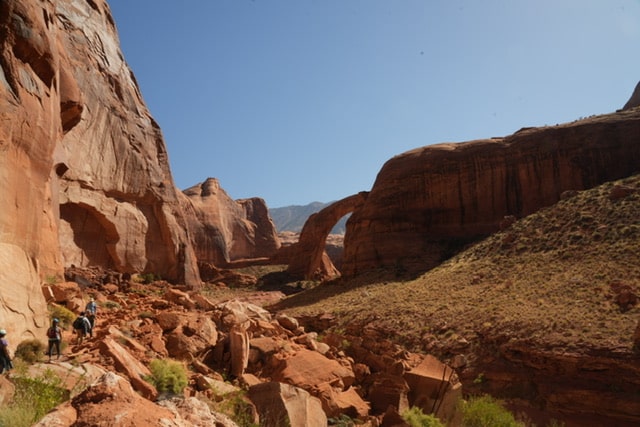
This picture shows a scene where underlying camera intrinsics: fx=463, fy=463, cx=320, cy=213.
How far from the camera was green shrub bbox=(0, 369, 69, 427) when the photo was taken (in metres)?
4.61

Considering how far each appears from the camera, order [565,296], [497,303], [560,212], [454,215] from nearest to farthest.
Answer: [565,296], [497,303], [560,212], [454,215]

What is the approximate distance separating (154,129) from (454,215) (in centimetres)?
2226

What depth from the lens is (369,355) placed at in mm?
14164

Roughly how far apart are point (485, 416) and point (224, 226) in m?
56.7

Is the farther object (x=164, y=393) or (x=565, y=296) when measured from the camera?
(x=565, y=296)

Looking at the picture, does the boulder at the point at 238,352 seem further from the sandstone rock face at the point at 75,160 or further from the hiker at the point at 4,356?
the hiker at the point at 4,356

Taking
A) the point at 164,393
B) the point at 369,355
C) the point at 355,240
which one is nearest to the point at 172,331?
the point at 164,393

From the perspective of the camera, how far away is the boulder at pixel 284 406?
24.0 ft

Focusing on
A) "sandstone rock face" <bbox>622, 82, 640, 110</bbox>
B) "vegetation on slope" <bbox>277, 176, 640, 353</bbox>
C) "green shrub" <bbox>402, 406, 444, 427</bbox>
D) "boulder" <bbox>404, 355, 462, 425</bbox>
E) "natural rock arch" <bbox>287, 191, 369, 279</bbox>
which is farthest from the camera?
"natural rock arch" <bbox>287, 191, 369, 279</bbox>

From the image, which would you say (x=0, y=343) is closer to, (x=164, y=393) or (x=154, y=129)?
(x=164, y=393)

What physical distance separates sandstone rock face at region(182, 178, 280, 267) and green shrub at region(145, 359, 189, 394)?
1885 inches

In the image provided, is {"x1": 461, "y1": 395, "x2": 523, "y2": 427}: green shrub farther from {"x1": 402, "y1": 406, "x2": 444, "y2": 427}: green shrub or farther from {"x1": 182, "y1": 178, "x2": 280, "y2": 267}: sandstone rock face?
{"x1": 182, "y1": 178, "x2": 280, "y2": 267}: sandstone rock face

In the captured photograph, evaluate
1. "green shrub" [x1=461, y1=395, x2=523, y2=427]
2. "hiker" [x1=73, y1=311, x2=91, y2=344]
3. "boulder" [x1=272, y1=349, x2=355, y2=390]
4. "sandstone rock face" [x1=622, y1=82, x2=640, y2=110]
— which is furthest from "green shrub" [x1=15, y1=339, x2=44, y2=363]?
"sandstone rock face" [x1=622, y1=82, x2=640, y2=110]

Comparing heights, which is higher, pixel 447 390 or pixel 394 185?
pixel 394 185
